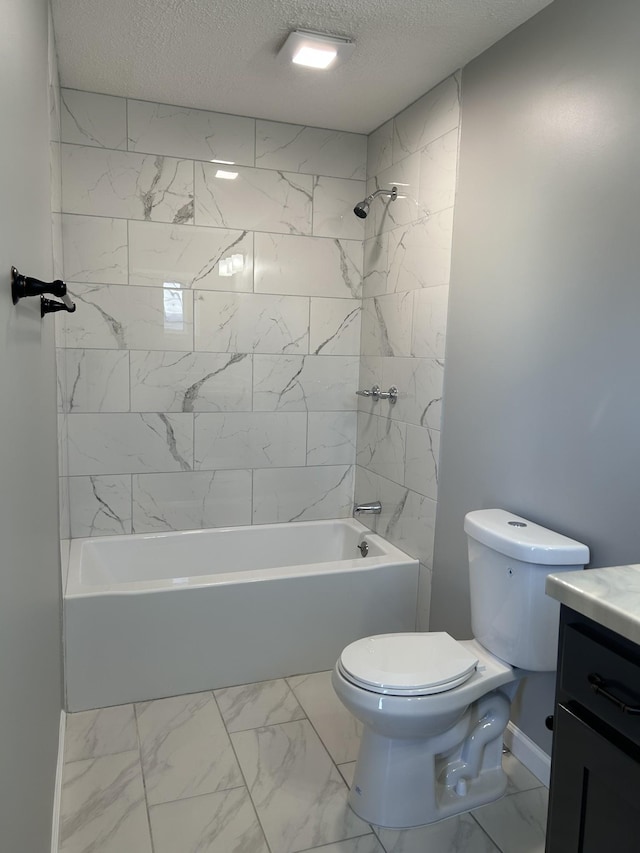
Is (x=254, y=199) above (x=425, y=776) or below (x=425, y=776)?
above

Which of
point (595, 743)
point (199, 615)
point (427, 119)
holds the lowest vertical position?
point (199, 615)

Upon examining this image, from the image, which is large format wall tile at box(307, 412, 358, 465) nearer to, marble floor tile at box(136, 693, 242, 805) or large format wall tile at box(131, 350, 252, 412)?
large format wall tile at box(131, 350, 252, 412)

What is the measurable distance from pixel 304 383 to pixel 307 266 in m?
0.61

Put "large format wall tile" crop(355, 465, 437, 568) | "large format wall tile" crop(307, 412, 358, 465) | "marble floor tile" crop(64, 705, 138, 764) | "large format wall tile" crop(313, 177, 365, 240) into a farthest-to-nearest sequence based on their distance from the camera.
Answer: "large format wall tile" crop(307, 412, 358, 465) → "large format wall tile" crop(313, 177, 365, 240) → "large format wall tile" crop(355, 465, 437, 568) → "marble floor tile" crop(64, 705, 138, 764)

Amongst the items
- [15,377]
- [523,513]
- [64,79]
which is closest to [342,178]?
[64,79]

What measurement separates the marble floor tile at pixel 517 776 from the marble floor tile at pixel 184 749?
2.95 ft

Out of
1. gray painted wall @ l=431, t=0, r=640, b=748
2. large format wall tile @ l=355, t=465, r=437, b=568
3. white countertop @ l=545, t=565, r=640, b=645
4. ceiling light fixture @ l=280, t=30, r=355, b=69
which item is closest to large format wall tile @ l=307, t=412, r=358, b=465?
large format wall tile @ l=355, t=465, r=437, b=568

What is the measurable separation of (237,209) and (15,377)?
2.23m

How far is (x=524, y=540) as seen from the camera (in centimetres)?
187

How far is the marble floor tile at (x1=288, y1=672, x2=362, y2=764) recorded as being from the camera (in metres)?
2.24

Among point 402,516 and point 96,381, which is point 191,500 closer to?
point 96,381

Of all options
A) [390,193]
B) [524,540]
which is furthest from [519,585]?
[390,193]

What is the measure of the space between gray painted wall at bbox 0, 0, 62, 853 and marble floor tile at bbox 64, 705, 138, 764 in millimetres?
376

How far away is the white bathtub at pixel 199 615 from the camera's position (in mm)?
2439
